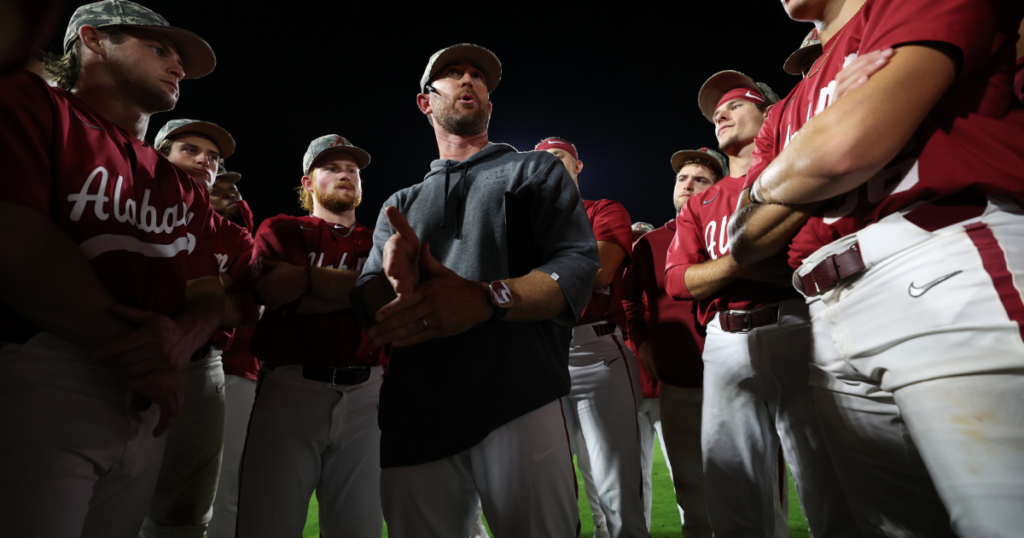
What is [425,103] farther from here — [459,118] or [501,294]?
[501,294]

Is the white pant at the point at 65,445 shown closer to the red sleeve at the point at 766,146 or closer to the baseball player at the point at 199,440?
the baseball player at the point at 199,440

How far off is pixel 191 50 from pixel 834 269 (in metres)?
2.76

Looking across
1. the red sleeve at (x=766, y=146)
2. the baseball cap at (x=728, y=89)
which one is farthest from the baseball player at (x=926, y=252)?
the baseball cap at (x=728, y=89)

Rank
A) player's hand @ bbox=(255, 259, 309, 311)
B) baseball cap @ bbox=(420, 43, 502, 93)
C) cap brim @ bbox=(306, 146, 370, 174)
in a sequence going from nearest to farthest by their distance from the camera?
baseball cap @ bbox=(420, 43, 502, 93) → player's hand @ bbox=(255, 259, 309, 311) → cap brim @ bbox=(306, 146, 370, 174)

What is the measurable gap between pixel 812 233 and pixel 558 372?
85 cm

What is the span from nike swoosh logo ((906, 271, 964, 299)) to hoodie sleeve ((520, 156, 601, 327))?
77 centimetres

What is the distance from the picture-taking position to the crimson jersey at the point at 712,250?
6.98ft

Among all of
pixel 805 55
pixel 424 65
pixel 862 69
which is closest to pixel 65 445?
pixel 862 69

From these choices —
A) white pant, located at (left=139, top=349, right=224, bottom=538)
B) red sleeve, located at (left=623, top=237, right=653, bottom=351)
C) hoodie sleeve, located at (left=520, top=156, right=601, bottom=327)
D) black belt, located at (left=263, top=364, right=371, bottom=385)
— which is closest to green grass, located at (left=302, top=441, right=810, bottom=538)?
white pant, located at (left=139, top=349, right=224, bottom=538)

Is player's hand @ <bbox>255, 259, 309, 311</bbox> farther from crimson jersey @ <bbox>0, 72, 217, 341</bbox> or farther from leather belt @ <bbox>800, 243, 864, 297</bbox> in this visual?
leather belt @ <bbox>800, 243, 864, 297</bbox>

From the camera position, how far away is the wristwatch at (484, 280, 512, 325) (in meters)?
1.28

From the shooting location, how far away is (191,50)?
7.25 ft

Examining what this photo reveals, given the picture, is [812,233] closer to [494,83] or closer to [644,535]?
[494,83]

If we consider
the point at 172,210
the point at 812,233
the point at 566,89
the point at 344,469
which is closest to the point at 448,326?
the point at 812,233
